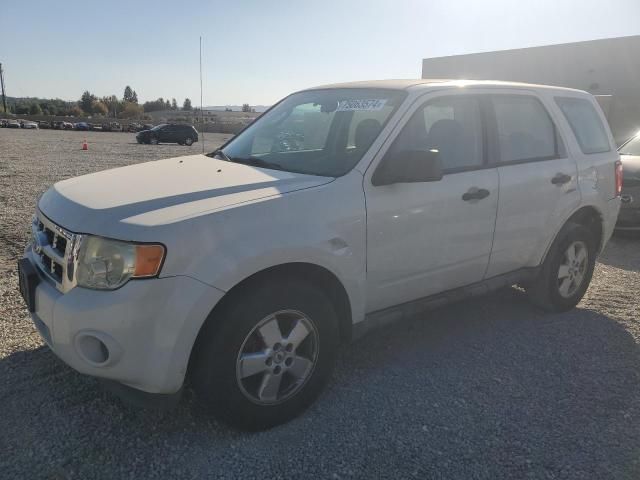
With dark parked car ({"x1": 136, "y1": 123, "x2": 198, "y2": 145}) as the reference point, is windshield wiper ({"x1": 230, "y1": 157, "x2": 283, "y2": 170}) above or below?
above

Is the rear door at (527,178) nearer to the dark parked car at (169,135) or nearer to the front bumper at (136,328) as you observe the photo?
the front bumper at (136,328)

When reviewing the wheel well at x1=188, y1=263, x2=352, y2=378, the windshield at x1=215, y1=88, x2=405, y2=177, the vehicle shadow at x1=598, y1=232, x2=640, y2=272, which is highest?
the windshield at x1=215, y1=88, x2=405, y2=177

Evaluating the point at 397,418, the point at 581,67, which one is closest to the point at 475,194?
the point at 397,418

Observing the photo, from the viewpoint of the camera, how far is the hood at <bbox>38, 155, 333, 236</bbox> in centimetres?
248

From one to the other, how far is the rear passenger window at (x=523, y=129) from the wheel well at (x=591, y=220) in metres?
0.61

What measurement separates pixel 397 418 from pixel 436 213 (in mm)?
1261

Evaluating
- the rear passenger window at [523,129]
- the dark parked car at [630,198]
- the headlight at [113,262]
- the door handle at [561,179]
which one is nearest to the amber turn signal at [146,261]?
the headlight at [113,262]

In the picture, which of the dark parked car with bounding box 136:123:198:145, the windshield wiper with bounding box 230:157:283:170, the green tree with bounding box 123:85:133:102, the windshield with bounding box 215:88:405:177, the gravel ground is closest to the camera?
the gravel ground

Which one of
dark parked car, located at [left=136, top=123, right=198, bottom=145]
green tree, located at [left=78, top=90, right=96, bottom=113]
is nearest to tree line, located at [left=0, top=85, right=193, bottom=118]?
→ green tree, located at [left=78, top=90, right=96, bottom=113]

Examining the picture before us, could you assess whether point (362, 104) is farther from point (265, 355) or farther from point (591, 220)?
point (591, 220)

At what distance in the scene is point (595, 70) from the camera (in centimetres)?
3123

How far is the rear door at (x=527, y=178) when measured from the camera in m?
3.87

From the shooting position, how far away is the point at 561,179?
13.9ft

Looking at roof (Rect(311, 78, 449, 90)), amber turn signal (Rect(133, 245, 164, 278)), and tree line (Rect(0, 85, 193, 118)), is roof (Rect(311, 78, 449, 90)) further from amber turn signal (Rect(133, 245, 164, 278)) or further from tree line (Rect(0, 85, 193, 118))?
tree line (Rect(0, 85, 193, 118))
